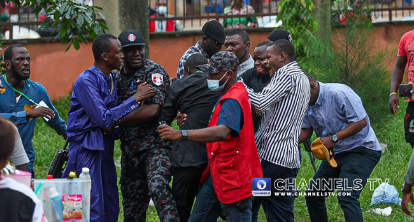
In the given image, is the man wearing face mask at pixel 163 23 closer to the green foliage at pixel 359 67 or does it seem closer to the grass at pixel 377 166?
the grass at pixel 377 166

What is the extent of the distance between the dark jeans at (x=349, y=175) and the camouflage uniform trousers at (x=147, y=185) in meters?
1.39

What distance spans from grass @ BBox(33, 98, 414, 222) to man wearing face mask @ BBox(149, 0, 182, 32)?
248 centimetres

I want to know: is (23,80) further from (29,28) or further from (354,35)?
(29,28)

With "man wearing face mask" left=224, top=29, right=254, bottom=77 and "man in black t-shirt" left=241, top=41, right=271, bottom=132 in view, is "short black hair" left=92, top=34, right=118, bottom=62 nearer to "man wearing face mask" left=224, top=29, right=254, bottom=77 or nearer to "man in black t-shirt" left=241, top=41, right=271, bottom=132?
"man in black t-shirt" left=241, top=41, right=271, bottom=132

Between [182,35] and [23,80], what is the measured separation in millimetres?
7202

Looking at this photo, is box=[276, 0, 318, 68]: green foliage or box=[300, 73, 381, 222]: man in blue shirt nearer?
box=[300, 73, 381, 222]: man in blue shirt

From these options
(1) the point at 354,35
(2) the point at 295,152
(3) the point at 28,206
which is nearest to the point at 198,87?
(2) the point at 295,152

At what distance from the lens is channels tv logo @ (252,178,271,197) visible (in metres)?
5.77

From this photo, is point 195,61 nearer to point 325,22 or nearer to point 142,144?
point 142,144

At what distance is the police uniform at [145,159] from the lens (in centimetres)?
630

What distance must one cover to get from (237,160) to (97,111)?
1408mm

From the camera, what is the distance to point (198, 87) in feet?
20.6

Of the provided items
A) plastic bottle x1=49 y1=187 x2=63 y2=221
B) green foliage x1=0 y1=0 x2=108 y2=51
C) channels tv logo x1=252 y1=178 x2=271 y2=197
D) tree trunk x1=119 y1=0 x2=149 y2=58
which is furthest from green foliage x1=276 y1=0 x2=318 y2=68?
plastic bottle x1=49 y1=187 x2=63 y2=221

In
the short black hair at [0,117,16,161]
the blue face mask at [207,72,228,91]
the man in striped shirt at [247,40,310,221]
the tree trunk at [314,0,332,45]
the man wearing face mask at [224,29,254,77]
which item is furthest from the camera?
the tree trunk at [314,0,332,45]
